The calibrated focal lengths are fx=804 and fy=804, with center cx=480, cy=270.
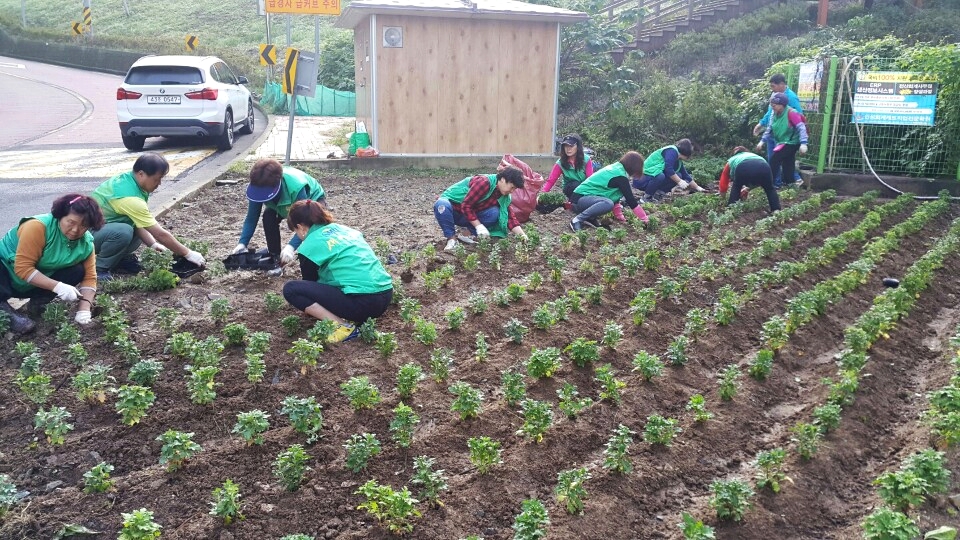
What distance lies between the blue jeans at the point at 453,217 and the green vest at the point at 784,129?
212 inches

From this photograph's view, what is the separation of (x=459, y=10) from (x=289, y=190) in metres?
7.43

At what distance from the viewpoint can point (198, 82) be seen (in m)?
14.3

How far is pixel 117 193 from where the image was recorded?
22.4 feet

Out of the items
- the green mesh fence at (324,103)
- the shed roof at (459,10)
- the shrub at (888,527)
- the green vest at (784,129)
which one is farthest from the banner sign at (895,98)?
the green mesh fence at (324,103)

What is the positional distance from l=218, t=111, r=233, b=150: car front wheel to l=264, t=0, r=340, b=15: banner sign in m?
5.73

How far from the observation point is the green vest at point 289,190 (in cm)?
704

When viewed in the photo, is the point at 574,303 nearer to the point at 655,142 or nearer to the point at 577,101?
the point at 655,142

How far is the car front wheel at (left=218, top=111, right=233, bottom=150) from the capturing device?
15.0 m

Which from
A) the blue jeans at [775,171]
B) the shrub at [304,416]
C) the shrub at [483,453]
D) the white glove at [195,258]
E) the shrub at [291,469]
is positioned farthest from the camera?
the blue jeans at [775,171]

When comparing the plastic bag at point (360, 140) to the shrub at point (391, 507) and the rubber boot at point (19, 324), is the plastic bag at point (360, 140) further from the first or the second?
the shrub at point (391, 507)

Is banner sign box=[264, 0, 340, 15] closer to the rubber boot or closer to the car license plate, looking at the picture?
the car license plate

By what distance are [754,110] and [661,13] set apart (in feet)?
31.2

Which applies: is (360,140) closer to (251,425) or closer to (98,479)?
(251,425)

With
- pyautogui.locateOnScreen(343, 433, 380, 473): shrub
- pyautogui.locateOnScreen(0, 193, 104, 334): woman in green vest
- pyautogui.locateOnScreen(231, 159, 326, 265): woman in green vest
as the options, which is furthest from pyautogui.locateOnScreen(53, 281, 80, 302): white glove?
pyautogui.locateOnScreen(343, 433, 380, 473): shrub
